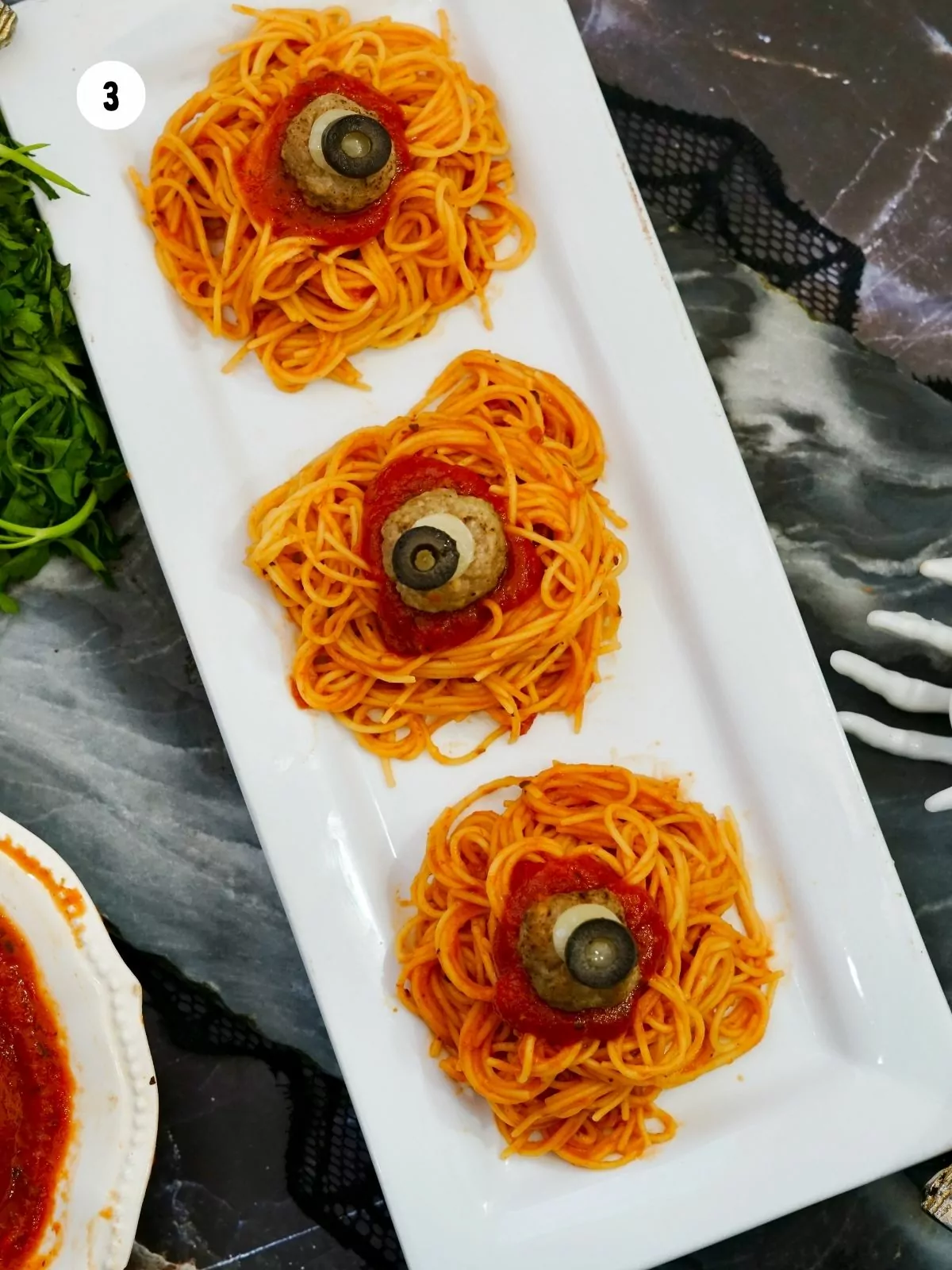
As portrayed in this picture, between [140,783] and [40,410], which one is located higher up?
[40,410]

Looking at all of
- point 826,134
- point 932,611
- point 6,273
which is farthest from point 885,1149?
point 6,273

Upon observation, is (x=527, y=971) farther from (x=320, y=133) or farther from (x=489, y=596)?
(x=320, y=133)

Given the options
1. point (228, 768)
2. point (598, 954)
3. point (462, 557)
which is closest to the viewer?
point (598, 954)

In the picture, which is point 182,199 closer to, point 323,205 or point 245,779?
point 323,205

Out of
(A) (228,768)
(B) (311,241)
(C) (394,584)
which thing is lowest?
(A) (228,768)

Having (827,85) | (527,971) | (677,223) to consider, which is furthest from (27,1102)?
(827,85)

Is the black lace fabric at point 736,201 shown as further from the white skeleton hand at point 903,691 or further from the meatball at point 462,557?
the meatball at point 462,557

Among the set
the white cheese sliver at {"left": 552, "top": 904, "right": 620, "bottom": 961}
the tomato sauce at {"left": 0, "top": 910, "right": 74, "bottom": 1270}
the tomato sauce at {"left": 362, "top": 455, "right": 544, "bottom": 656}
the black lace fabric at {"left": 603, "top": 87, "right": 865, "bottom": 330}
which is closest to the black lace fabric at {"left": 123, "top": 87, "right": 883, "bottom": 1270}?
the black lace fabric at {"left": 603, "top": 87, "right": 865, "bottom": 330}

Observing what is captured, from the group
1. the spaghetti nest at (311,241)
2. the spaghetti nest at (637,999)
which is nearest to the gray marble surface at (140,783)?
the spaghetti nest at (637,999)
